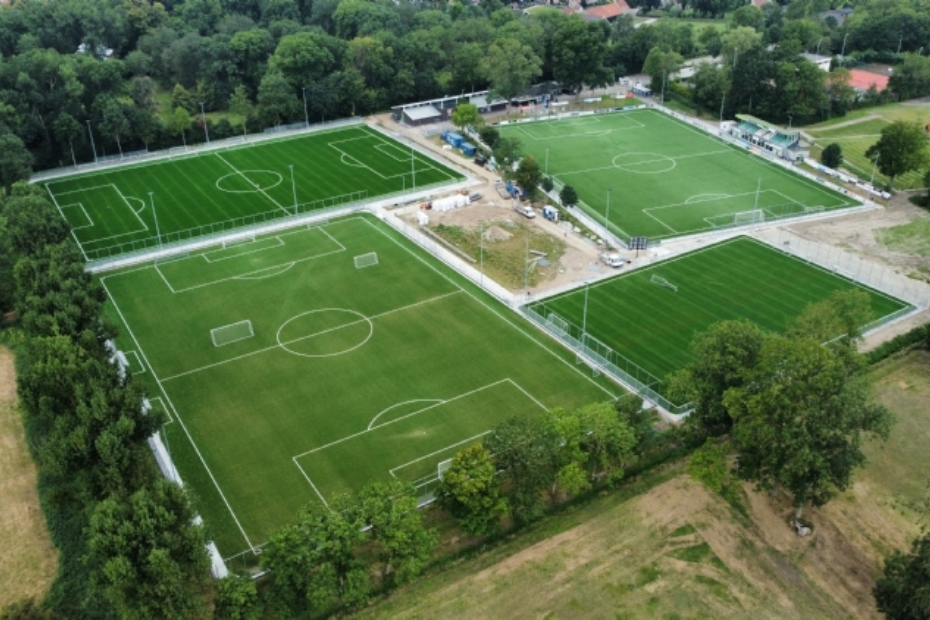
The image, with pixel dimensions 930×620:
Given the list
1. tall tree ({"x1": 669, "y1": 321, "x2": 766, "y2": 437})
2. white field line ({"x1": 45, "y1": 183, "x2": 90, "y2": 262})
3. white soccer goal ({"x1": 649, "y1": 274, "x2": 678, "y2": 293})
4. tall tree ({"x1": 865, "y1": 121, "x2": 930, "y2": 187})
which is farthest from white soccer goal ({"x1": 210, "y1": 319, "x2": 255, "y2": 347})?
tall tree ({"x1": 865, "y1": 121, "x2": 930, "y2": 187})

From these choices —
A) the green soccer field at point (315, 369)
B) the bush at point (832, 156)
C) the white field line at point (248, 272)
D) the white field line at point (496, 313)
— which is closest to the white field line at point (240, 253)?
the green soccer field at point (315, 369)

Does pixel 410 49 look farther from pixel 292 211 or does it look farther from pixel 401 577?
pixel 401 577

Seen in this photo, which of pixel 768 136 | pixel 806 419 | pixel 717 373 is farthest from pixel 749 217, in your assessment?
pixel 806 419

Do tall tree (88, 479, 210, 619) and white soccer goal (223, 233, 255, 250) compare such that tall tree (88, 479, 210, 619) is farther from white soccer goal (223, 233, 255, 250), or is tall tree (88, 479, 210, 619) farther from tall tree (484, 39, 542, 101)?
tall tree (484, 39, 542, 101)

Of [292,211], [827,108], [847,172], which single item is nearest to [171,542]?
[292,211]

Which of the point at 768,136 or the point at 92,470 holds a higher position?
the point at 92,470

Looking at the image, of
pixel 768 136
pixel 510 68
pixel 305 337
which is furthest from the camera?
pixel 510 68

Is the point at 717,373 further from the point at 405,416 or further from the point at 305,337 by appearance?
the point at 305,337

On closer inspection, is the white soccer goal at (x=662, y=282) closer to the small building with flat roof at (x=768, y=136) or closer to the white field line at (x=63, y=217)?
the small building with flat roof at (x=768, y=136)
